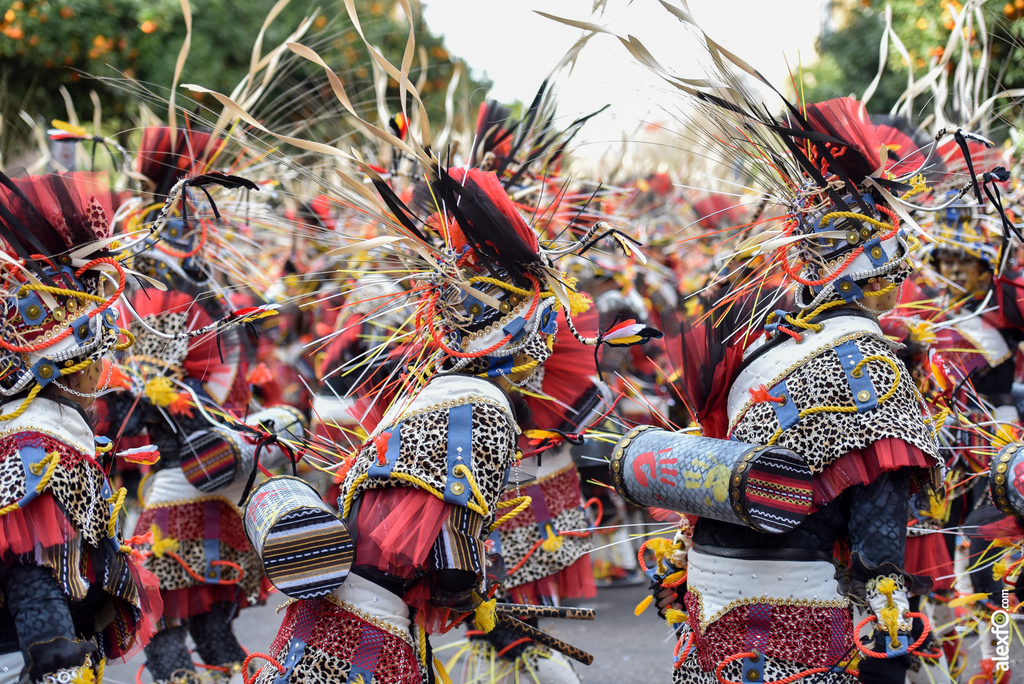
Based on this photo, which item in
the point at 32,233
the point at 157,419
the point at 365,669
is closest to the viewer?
the point at 365,669

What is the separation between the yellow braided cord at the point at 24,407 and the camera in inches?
105

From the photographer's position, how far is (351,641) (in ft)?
8.56

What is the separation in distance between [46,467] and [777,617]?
2.03 meters

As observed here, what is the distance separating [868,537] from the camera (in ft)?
9.31

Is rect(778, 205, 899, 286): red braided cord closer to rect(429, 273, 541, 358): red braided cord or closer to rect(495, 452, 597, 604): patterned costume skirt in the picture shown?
rect(429, 273, 541, 358): red braided cord

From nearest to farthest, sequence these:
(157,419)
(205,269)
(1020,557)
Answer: (1020,557) < (157,419) < (205,269)

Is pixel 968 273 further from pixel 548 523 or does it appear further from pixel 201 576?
pixel 201 576

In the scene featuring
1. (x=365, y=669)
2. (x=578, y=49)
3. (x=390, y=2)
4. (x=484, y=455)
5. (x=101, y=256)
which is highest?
(x=390, y=2)

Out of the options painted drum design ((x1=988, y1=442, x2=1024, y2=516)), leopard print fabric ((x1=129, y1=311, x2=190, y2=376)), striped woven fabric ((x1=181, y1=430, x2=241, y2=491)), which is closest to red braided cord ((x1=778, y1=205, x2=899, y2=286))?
painted drum design ((x1=988, y1=442, x2=1024, y2=516))

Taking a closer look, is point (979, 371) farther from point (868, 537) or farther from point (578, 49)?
point (578, 49)

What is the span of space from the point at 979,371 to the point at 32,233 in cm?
423

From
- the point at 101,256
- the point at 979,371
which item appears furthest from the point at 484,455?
the point at 979,371

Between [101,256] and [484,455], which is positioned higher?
[101,256]

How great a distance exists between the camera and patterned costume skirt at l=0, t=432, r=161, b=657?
8.30 ft
